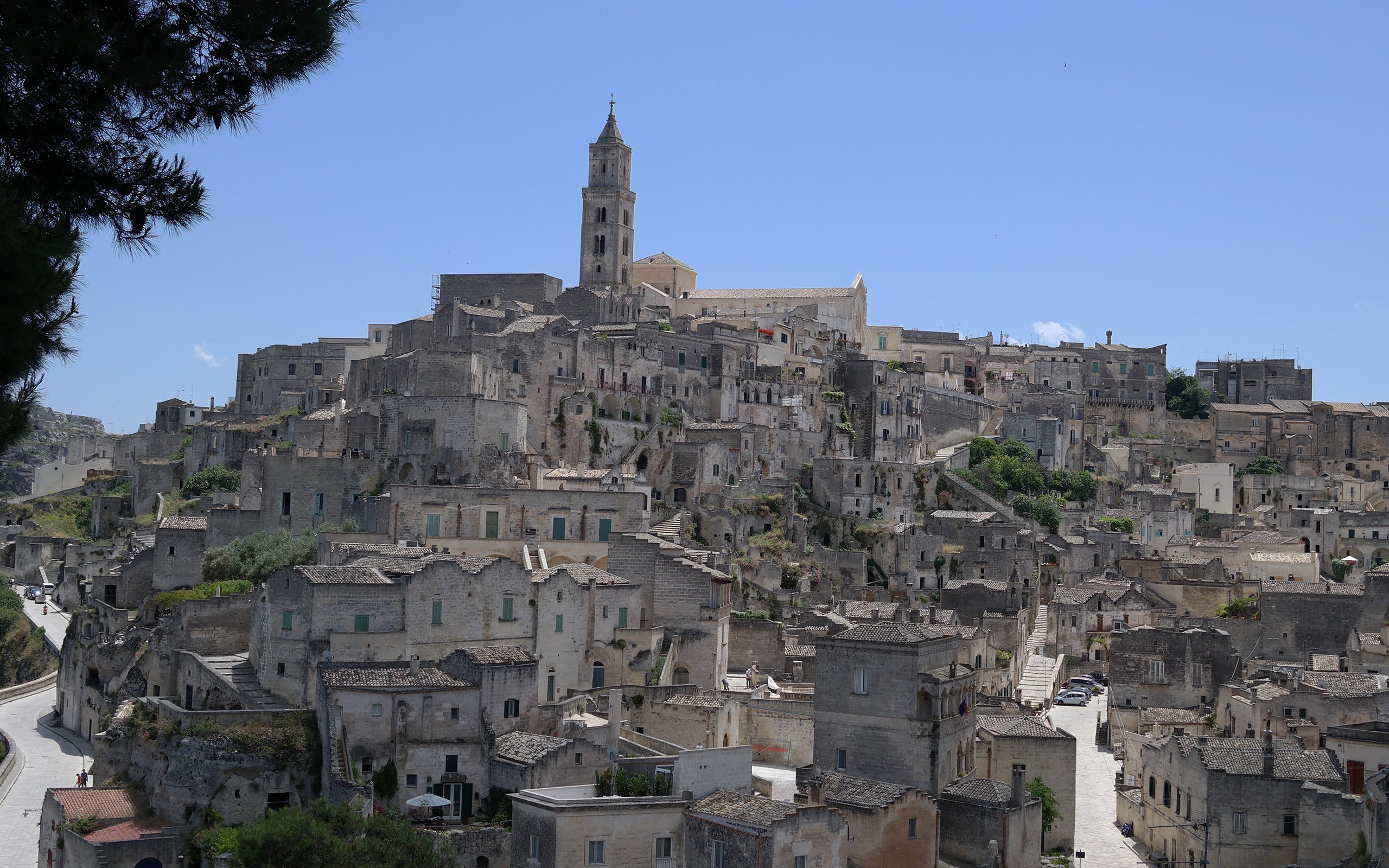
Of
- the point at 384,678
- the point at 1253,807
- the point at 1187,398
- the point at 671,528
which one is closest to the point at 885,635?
the point at 1253,807

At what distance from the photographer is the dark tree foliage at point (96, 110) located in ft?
37.4

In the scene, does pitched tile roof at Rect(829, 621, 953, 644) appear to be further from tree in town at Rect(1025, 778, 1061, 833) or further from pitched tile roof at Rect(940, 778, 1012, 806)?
tree in town at Rect(1025, 778, 1061, 833)

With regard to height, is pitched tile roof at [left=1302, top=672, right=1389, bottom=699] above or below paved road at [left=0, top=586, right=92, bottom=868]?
above

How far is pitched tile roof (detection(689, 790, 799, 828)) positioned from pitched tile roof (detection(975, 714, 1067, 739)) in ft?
29.8

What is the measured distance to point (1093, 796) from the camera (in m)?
42.1

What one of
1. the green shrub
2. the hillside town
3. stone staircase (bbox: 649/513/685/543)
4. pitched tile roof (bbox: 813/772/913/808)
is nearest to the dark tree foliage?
the hillside town

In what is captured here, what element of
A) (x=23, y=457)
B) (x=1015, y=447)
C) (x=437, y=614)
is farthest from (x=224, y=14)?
(x=23, y=457)

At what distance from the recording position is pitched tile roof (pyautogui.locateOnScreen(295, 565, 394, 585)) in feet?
121

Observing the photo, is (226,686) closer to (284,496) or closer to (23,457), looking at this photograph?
(284,496)

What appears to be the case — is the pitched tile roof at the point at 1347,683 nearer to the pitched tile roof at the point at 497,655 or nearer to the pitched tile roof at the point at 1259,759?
the pitched tile roof at the point at 1259,759

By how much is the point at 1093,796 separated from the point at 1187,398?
204ft

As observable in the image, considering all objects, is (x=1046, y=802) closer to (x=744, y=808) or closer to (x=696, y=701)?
(x=696, y=701)

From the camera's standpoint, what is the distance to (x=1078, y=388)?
97.6 m

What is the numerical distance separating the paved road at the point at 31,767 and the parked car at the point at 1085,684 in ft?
A: 107
